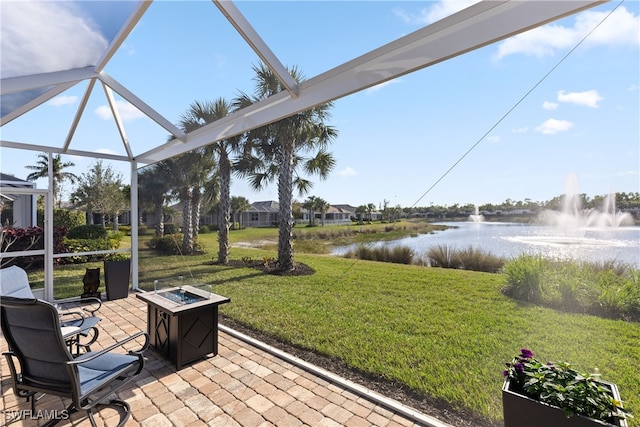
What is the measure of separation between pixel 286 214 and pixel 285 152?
1.60 meters

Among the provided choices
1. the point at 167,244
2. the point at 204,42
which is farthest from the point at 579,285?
the point at 167,244

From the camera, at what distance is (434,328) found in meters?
3.77

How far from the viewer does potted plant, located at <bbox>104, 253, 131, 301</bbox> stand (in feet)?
17.8

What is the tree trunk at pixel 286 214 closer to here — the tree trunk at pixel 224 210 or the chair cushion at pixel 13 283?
the tree trunk at pixel 224 210

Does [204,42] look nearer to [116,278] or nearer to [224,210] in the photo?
[116,278]

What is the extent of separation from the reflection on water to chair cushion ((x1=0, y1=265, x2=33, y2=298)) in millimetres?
5266

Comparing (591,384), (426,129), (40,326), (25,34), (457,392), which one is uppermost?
(25,34)

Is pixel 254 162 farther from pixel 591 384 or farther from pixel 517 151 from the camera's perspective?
pixel 591 384

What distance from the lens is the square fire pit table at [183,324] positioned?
3.00 metres

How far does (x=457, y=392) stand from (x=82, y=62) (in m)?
5.43

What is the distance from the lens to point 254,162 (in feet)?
28.0

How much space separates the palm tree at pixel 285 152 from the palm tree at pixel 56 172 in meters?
3.86

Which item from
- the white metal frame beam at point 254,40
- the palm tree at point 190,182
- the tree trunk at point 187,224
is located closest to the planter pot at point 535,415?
the white metal frame beam at point 254,40

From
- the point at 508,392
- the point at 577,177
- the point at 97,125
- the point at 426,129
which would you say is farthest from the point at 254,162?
the point at 508,392
